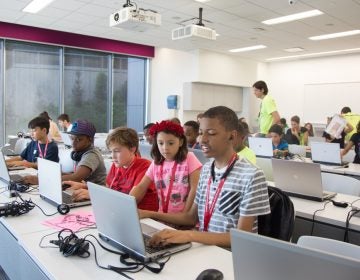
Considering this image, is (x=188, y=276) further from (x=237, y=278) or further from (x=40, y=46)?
(x=40, y=46)

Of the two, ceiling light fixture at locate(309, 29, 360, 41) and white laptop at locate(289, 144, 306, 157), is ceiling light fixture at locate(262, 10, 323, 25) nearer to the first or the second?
ceiling light fixture at locate(309, 29, 360, 41)

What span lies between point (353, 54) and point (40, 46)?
304 inches

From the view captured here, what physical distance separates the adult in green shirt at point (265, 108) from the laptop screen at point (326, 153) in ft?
2.55

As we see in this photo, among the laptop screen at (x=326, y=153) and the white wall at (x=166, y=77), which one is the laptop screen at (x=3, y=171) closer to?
the laptop screen at (x=326, y=153)

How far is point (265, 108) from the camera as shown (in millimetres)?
5340

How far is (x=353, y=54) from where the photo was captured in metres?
9.36

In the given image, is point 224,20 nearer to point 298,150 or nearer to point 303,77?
point 298,150

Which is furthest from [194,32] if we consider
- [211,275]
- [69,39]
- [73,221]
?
[211,275]

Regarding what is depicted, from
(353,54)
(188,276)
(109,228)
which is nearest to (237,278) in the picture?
(188,276)

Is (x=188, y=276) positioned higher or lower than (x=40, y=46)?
lower

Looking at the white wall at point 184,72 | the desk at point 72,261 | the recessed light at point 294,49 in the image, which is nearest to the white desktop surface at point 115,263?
the desk at point 72,261

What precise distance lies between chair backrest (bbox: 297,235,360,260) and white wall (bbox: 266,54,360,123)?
8.95 meters

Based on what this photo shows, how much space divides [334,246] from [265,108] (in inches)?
166

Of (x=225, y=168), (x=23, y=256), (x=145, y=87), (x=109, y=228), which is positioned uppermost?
(x=145, y=87)
